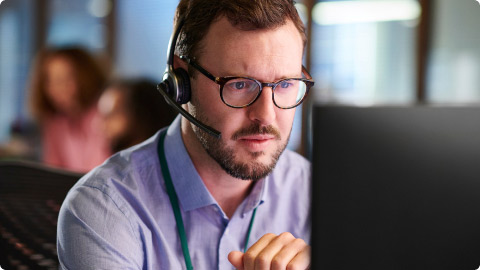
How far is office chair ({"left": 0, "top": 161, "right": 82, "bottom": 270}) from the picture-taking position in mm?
1142

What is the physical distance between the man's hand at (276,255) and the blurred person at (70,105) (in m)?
2.32

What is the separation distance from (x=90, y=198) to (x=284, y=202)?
1.50ft

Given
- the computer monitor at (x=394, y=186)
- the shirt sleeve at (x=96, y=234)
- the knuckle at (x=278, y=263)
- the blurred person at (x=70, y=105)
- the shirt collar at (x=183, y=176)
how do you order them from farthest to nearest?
the blurred person at (x=70, y=105) < the shirt collar at (x=183, y=176) < the shirt sleeve at (x=96, y=234) < the knuckle at (x=278, y=263) < the computer monitor at (x=394, y=186)

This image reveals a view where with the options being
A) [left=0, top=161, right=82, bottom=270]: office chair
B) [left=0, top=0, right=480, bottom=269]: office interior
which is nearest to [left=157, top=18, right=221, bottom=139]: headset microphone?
[left=0, top=161, right=82, bottom=270]: office chair

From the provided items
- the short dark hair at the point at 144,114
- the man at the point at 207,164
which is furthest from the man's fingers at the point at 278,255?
the short dark hair at the point at 144,114

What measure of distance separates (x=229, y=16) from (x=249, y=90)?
0.16 m

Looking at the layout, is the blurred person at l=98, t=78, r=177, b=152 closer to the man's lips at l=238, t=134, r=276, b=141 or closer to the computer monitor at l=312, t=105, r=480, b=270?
the man's lips at l=238, t=134, r=276, b=141

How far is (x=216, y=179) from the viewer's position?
44.1 inches

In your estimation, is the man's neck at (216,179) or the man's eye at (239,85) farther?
the man's neck at (216,179)

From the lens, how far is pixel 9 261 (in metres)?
1.14

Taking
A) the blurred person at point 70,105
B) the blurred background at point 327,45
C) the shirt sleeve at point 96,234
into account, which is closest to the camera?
the shirt sleeve at point 96,234

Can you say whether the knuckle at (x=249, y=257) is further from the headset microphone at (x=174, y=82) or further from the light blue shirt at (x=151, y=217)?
the headset microphone at (x=174, y=82)

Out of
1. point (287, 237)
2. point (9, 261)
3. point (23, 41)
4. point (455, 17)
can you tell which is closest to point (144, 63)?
point (23, 41)

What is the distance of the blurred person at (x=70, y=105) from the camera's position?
120 inches
